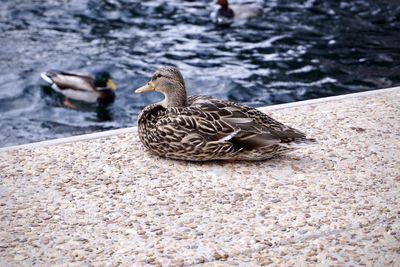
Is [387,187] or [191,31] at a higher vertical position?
[387,187]

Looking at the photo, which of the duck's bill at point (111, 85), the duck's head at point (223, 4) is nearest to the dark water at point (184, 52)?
the duck's bill at point (111, 85)

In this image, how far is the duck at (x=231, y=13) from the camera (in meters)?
11.9

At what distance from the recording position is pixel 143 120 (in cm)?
474

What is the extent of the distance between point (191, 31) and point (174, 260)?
8.29 m

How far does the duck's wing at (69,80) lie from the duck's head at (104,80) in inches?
3.7

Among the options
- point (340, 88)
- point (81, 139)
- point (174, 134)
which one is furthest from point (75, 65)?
point (174, 134)

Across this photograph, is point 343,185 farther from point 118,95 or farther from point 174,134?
→ point 118,95

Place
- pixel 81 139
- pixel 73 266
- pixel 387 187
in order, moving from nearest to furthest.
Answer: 1. pixel 73 266
2. pixel 387 187
3. pixel 81 139

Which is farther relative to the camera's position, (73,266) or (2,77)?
(2,77)

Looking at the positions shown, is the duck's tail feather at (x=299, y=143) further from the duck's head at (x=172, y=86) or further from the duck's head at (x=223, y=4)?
the duck's head at (x=223, y=4)

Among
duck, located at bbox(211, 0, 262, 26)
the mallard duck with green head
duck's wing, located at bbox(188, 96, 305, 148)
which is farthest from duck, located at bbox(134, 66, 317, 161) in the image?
duck, located at bbox(211, 0, 262, 26)

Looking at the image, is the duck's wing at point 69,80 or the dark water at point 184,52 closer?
the dark water at point 184,52

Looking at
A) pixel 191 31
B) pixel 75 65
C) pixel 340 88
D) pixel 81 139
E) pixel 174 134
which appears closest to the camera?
pixel 174 134

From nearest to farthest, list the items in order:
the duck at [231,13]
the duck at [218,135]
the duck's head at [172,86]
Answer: the duck at [218,135], the duck's head at [172,86], the duck at [231,13]
